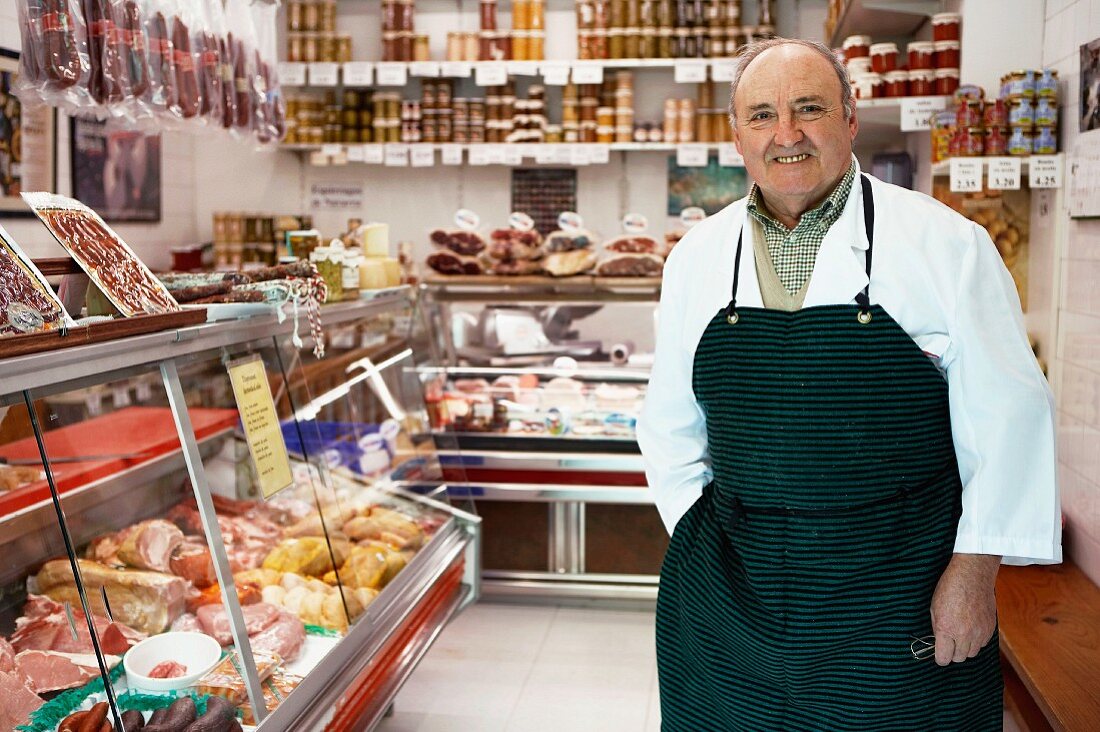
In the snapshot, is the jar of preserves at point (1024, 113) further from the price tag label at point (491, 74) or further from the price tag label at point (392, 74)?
the price tag label at point (392, 74)

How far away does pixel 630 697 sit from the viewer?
3795mm

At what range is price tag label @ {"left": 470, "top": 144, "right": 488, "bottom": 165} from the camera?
6.66m

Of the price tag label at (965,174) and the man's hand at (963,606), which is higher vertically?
the price tag label at (965,174)

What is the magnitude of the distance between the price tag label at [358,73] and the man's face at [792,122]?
506 centimetres

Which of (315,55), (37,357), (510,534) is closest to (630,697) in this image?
(510,534)

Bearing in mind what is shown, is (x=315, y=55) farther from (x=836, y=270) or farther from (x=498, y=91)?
(x=836, y=270)

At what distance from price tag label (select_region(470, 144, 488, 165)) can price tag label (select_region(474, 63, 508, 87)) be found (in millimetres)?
380

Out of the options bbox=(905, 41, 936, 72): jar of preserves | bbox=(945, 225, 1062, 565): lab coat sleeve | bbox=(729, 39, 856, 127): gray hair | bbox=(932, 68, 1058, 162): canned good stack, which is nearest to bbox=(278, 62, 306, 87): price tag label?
bbox=(905, 41, 936, 72): jar of preserves

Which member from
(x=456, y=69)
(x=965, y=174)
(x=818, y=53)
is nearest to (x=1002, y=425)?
(x=818, y=53)

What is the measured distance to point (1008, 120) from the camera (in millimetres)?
3469

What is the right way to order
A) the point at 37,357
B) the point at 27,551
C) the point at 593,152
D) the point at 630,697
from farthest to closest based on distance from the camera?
the point at 593,152, the point at 630,697, the point at 27,551, the point at 37,357

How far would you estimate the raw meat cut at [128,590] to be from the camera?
2.09m

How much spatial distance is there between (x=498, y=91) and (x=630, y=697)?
165 inches

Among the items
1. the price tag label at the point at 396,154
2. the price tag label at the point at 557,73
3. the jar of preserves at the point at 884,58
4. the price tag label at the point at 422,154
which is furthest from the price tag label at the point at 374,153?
the jar of preserves at the point at 884,58
